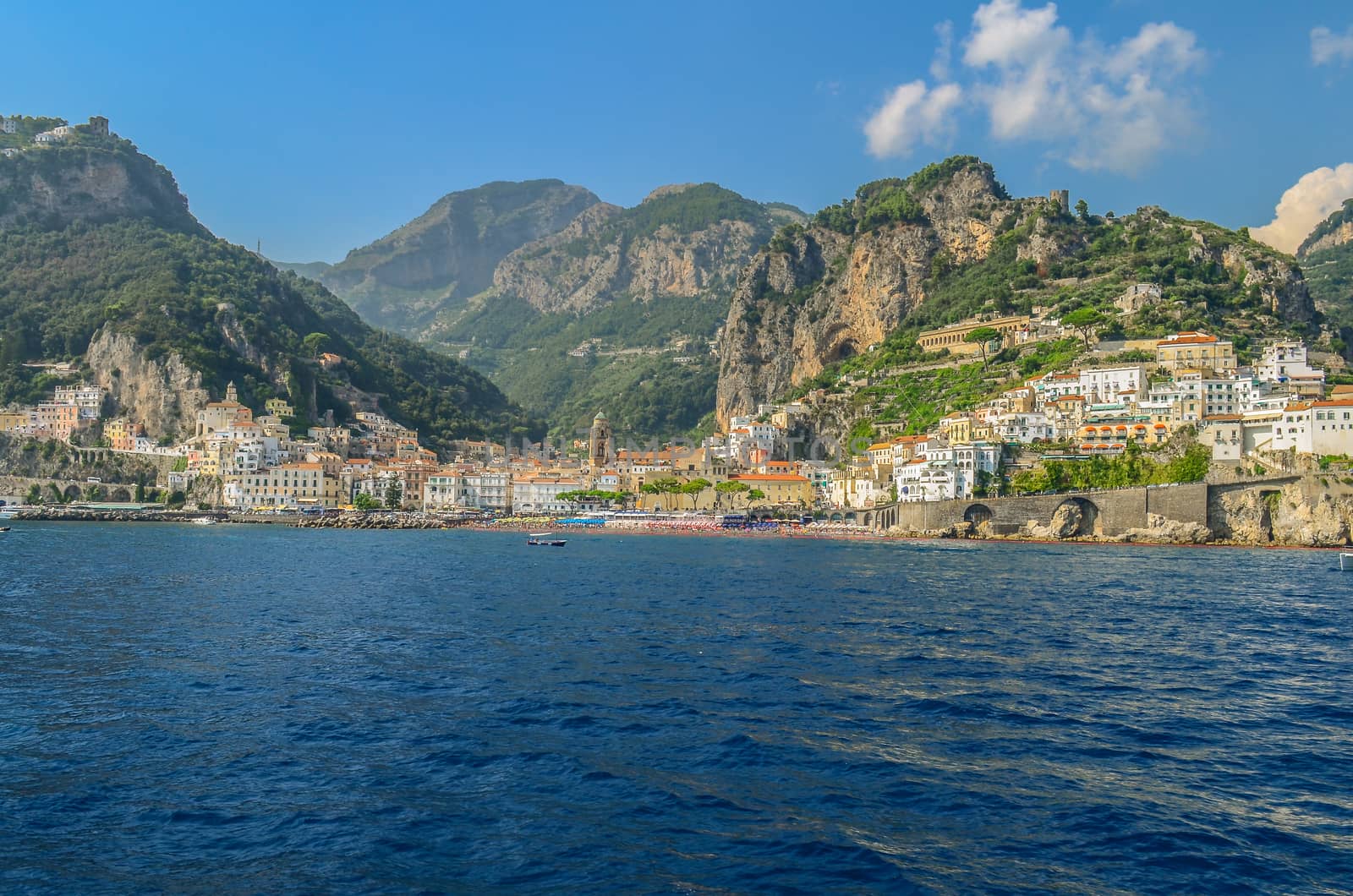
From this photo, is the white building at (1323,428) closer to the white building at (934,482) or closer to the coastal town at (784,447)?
the coastal town at (784,447)

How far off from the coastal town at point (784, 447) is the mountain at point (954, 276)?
7.05 m

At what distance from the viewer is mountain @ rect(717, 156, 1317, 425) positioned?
10075 cm

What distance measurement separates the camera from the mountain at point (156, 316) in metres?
121

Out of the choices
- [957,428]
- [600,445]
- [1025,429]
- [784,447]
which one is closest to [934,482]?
[1025,429]

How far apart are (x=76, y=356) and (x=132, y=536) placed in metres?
69.3

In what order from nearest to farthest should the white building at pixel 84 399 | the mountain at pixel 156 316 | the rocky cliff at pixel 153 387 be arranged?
1. the white building at pixel 84 399
2. the rocky cliff at pixel 153 387
3. the mountain at pixel 156 316

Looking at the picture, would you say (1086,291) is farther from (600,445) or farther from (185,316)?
(185,316)

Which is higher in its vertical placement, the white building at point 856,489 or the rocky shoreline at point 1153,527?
the white building at point 856,489

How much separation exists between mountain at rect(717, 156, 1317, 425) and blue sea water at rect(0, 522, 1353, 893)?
263ft

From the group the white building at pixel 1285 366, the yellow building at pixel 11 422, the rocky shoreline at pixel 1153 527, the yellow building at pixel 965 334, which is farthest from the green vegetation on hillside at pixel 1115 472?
the yellow building at pixel 11 422

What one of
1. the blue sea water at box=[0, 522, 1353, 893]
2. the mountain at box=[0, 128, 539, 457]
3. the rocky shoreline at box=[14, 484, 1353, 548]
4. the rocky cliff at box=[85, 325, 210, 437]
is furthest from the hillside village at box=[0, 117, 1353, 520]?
the blue sea water at box=[0, 522, 1353, 893]

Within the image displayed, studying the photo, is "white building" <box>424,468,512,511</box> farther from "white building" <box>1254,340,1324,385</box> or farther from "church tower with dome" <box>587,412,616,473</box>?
"white building" <box>1254,340,1324,385</box>

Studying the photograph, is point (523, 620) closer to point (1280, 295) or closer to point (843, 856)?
point (843, 856)

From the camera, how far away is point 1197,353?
8675 centimetres
